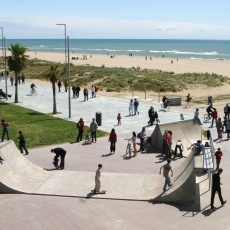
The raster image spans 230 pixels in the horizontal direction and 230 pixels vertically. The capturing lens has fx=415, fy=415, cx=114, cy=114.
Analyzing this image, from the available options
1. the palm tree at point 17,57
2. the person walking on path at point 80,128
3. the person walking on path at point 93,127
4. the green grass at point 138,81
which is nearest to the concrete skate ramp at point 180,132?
the person walking on path at point 93,127

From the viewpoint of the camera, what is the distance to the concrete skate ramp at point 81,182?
1298cm

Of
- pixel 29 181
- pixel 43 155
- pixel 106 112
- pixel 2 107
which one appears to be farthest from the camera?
pixel 2 107

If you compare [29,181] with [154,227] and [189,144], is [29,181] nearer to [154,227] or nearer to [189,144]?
[154,227]

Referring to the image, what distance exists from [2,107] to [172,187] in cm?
2122

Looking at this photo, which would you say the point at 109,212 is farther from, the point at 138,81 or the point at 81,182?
the point at 138,81

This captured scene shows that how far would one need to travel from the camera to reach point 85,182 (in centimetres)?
1464

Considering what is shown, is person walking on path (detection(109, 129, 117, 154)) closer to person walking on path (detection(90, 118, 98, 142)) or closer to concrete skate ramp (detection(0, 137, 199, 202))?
person walking on path (detection(90, 118, 98, 142))

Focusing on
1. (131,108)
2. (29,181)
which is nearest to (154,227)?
(29,181)

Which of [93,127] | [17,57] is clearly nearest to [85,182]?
[93,127]

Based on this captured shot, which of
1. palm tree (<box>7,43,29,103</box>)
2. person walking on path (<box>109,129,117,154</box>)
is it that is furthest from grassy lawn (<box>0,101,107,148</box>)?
palm tree (<box>7,43,29,103</box>)

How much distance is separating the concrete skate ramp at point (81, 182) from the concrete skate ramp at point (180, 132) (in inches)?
167

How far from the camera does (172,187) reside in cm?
1321

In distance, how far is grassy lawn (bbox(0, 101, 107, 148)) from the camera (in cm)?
2128

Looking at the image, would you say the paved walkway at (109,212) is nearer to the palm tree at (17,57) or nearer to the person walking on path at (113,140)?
the person walking on path at (113,140)
